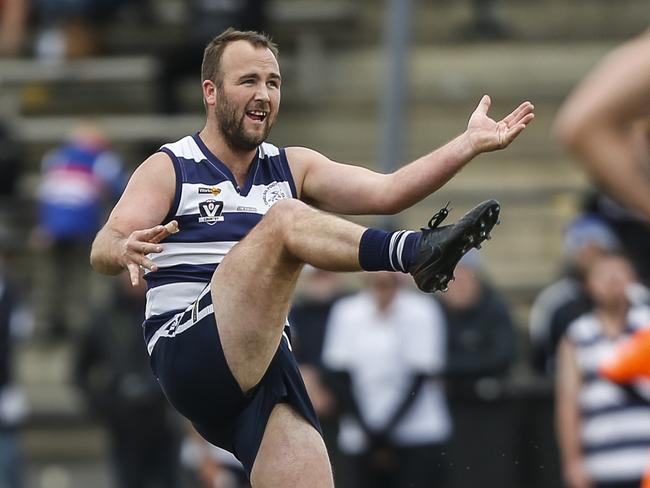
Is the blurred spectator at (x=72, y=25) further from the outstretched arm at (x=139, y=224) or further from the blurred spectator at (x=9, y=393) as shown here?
the outstretched arm at (x=139, y=224)

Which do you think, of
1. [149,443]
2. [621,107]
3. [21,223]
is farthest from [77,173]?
[621,107]

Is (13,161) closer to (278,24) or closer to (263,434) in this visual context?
(278,24)

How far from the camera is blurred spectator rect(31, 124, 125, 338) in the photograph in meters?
13.1

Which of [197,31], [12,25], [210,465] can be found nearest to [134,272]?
[210,465]

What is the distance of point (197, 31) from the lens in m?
14.2

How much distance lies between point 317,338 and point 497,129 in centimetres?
480

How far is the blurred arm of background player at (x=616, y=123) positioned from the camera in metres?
3.74

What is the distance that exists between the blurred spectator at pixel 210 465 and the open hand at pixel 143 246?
434 cm

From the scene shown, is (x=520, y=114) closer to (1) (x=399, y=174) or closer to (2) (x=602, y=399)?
(1) (x=399, y=174)

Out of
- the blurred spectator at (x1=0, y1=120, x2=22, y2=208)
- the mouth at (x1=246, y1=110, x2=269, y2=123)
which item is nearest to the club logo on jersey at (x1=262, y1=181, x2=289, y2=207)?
the mouth at (x1=246, y1=110, x2=269, y2=123)

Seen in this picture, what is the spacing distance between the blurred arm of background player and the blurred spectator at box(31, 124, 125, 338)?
31.1ft

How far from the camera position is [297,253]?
224 inches

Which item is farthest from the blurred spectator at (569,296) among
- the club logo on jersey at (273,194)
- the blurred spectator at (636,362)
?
the club logo on jersey at (273,194)

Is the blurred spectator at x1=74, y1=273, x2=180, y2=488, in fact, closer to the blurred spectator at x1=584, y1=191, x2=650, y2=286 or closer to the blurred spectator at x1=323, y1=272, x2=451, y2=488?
the blurred spectator at x1=323, y1=272, x2=451, y2=488
